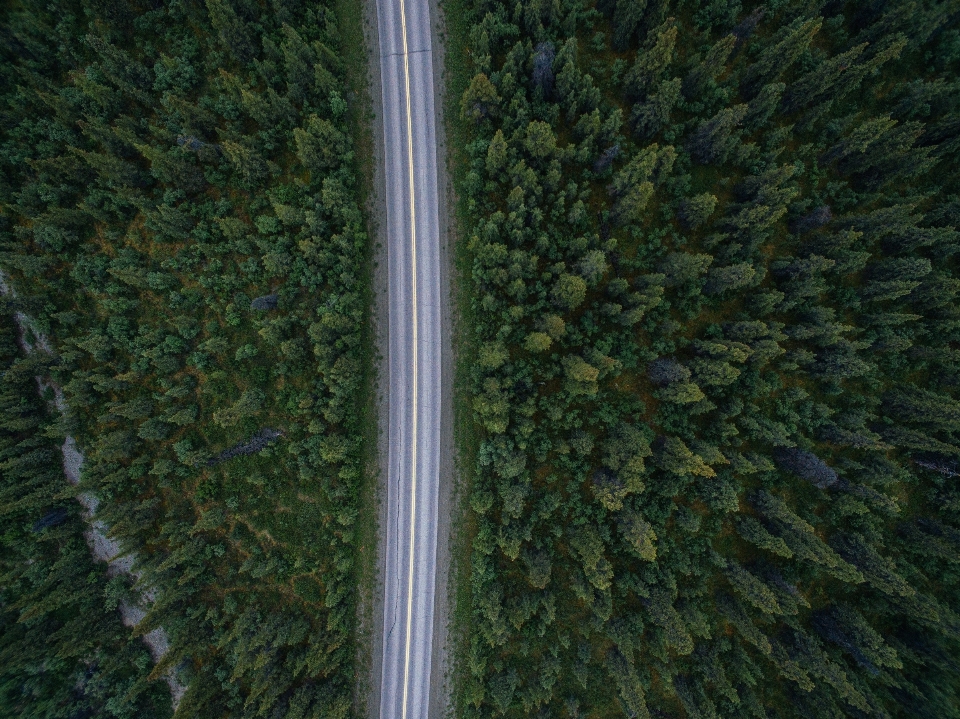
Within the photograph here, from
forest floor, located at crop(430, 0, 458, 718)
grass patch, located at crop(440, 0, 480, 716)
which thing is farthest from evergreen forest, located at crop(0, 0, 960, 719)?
forest floor, located at crop(430, 0, 458, 718)

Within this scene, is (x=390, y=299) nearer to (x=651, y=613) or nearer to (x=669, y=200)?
(x=669, y=200)

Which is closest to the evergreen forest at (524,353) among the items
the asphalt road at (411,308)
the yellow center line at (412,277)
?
the asphalt road at (411,308)

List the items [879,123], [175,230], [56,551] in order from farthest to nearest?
[56,551], [175,230], [879,123]

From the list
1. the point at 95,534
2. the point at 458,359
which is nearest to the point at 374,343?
the point at 458,359

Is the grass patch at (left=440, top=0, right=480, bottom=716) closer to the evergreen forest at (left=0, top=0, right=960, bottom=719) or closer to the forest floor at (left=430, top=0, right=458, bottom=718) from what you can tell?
the forest floor at (left=430, top=0, right=458, bottom=718)

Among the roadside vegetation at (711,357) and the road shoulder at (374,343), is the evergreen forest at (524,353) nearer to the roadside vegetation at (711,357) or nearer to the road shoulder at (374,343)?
the roadside vegetation at (711,357)

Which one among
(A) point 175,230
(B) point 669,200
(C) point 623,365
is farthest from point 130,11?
(C) point 623,365
